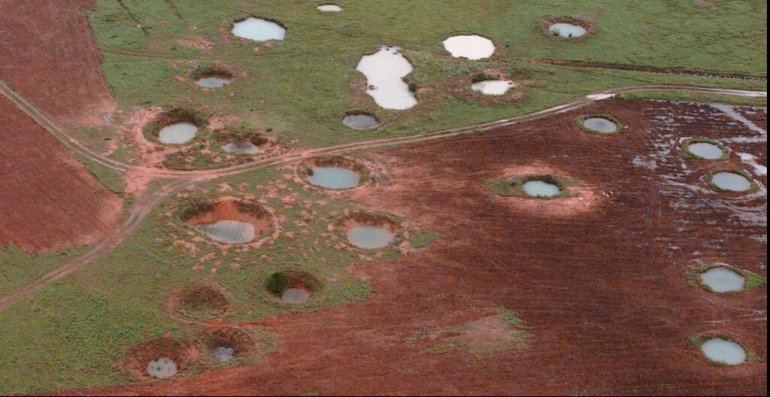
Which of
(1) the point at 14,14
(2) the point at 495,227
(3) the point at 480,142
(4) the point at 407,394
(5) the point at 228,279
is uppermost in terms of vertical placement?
(1) the point at 14,14

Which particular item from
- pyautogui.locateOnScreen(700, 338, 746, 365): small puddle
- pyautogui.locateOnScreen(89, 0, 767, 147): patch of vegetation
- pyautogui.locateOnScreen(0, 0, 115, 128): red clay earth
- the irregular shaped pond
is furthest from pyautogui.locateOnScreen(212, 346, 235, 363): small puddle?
pyautogui.locateOnScreen(700, 338, 746, 365): small puddle

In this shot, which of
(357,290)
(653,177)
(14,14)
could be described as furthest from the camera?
(14,14)

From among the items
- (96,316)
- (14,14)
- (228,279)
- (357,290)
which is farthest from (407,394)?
(14,14)

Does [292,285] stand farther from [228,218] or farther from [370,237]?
[228,218]

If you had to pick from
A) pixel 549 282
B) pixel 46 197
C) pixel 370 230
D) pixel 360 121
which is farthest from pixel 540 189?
pixel 46 197

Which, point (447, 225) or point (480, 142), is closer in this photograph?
point (447, 225)

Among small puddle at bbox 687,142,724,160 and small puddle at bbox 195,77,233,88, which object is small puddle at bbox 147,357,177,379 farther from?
small puddle at bbox 687,142,724,160

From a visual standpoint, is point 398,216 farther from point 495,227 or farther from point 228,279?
point 228,279
